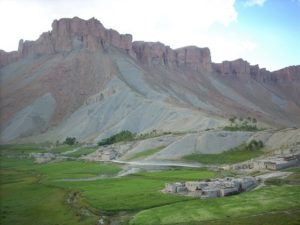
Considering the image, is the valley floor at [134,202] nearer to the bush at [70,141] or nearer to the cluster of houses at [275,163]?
the cluster of houses at [275,163]

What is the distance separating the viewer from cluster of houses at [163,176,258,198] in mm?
53906

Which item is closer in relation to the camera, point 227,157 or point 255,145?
point 227,157

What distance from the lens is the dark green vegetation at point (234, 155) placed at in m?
92.9

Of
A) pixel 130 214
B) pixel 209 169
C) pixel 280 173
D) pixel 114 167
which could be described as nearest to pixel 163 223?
pixel 130 214

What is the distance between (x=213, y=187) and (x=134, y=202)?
32.3 ft

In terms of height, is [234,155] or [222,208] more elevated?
[234,155]

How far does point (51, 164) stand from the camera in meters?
105

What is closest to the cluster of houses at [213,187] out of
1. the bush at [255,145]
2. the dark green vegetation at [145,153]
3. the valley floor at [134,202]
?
the valley floor at [134,202]

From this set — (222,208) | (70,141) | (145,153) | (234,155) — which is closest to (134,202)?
(222,208)

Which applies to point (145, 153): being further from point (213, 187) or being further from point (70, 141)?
point (70, 141)

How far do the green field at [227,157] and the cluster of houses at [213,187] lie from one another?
32.7 meters

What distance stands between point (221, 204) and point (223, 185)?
8476mm

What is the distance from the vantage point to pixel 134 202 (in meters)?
52.6

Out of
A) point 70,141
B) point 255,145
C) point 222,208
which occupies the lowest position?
point 222,208
